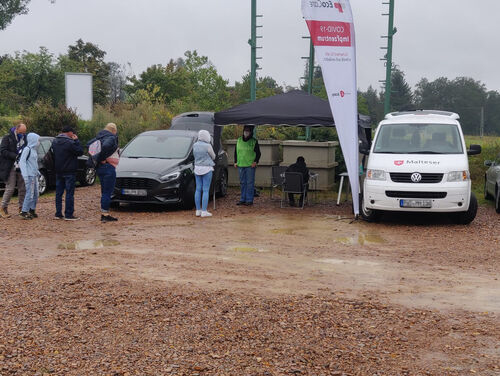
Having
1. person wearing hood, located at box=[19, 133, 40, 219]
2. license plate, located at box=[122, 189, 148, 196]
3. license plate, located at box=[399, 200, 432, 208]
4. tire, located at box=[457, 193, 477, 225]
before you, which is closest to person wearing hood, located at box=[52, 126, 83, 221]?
person wearing hood, located at box=[19, 133, 40, 219]

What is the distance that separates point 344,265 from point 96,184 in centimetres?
1288

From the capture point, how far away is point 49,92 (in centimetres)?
5900

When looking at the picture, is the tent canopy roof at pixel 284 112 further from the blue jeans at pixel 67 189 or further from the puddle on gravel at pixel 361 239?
the blue jeans at pixel 67 189

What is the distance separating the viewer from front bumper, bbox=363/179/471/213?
38.0ft

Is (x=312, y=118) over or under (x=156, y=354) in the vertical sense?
over

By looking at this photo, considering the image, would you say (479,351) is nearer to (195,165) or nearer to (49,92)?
(195,165)

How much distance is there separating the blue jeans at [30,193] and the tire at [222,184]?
5.18 metres

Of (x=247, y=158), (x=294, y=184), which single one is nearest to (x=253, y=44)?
(x=247, y=158)

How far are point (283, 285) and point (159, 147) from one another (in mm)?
8203

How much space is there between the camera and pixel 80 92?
31828 millimetres

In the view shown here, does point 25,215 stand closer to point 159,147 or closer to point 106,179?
point 106,179

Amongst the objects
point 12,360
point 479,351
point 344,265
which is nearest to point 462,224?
point 344,265

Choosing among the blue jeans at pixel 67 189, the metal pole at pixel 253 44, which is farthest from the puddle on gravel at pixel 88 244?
the metal pole at pixel 253 44

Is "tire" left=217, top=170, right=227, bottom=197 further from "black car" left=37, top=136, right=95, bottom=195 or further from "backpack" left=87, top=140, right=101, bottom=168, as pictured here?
"backpack" left=87, top=140, right=101, bottom=168
